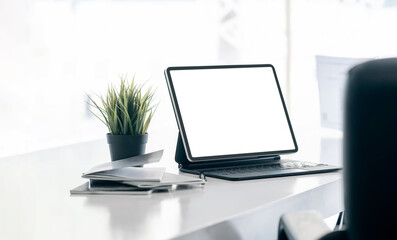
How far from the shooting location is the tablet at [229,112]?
59.8 inches

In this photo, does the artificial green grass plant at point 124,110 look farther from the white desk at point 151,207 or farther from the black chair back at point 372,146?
the black chair back at point 372,146

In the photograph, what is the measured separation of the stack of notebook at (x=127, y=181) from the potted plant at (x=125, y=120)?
132 mm

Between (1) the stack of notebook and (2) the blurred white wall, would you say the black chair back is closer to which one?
(1) the stack of notebook

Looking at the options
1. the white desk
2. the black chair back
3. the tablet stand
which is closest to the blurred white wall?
the tablet stand

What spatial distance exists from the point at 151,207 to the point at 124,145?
0.37m

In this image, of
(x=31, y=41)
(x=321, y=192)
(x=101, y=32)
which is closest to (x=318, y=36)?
(x=101, y=32)

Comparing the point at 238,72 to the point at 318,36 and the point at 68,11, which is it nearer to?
the point at 318,36

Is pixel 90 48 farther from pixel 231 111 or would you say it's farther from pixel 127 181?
pixel 127 181

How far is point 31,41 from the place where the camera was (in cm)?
577

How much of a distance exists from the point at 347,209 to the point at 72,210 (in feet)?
1.80

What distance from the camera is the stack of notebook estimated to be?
1.22 m

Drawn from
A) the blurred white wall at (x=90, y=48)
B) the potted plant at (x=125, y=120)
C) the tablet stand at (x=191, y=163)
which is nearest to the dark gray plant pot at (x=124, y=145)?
the potted plant at (x=125, y=120)

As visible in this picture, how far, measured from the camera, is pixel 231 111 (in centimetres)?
161

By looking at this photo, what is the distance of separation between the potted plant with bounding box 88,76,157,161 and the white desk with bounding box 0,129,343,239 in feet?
0.38
